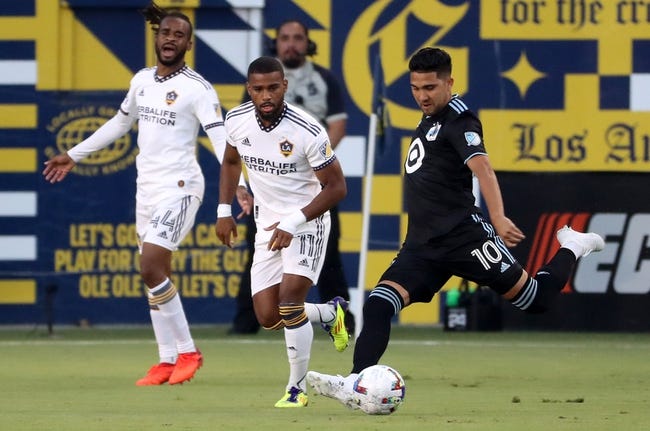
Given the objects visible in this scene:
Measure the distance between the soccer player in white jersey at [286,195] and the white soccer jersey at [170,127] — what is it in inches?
51.5

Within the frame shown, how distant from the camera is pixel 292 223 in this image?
364 inches

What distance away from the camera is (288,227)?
364 inches

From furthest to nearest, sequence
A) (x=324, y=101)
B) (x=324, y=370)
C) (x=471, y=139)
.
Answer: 1. (x=324, y=101)
2. (x=324, y=370)
3. (x=471, y=139)

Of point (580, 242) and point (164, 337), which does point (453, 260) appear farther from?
point (164, 337)

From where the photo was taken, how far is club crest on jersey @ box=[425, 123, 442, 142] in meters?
8.91

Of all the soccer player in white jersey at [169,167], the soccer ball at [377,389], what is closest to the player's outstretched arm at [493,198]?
the soccer ball at [377,389]

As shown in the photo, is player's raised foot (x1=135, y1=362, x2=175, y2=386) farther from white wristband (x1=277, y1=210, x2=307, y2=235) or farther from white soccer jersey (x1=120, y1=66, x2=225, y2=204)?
white wristband (x1=277, y1=210, x2=307, y2=235)

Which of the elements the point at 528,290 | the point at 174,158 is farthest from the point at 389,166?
the point at 528,290

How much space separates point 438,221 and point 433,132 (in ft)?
1.49

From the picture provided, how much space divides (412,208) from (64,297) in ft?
23.9

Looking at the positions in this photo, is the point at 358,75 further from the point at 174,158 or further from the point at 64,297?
the point at 174,158

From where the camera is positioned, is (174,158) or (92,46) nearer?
(174,158)

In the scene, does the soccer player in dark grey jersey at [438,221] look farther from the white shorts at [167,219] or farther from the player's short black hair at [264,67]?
the white shorts at [167,219]

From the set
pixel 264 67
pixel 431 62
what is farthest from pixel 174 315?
pixel 431 62
